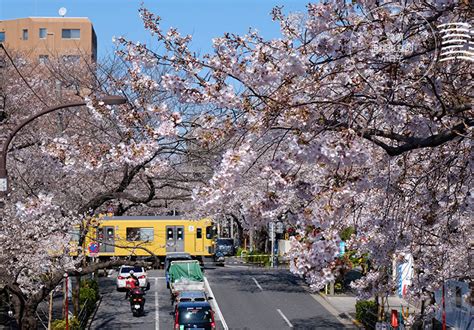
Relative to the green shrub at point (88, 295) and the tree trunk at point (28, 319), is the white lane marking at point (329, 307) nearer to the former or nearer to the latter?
the green shrub at point (88, 295)

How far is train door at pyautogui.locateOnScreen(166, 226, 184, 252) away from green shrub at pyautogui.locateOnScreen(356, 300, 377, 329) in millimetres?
19418

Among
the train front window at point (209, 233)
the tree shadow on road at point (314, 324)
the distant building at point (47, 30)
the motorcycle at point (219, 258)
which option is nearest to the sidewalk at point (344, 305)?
the tree shadow on road at point (314, 324)

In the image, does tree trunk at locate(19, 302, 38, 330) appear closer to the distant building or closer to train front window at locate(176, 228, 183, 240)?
train front window at locate(176, 228, 183, 240)

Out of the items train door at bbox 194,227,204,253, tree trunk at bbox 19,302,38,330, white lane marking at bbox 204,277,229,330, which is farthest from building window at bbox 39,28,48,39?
tree trunk at bbox 19,302,38,330

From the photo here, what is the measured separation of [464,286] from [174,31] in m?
10.9

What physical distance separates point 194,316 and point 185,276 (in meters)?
9.49

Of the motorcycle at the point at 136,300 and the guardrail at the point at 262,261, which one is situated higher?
the guardrail at the point at 262,261

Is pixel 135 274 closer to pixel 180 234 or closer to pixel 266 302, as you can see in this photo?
pixel 266 302

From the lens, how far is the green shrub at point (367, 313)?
2542cm

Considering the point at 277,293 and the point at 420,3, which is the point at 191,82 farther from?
the point at 277,293

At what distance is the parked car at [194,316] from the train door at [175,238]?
20.7 meters

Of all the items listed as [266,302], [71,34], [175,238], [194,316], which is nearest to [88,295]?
[194,316]

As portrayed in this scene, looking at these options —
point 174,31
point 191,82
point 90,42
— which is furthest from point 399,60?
point 90,42

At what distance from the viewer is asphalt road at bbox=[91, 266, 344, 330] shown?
26.7 m
